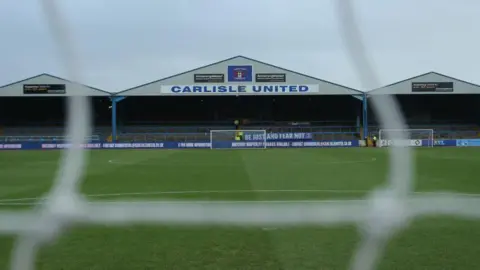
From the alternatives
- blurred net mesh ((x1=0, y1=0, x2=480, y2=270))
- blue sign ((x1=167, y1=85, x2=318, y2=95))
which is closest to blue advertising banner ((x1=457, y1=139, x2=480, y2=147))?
blue sign ((x1=167, y1=85, x2=318, y2=95))

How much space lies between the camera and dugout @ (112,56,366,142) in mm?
36125

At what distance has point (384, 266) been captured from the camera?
3.70 m

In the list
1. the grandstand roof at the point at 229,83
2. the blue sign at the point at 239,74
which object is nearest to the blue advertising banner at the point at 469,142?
the grandstand roof at the point at 229,83

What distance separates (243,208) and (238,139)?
113 ft

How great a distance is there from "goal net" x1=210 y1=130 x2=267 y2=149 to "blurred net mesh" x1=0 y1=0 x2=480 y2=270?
1301 inches

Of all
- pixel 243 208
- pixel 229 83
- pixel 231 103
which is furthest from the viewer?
pixel 231 103

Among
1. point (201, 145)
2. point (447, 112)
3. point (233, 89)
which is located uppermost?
point (233, 89)

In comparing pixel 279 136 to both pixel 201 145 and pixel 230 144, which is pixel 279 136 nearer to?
pixel 230 144

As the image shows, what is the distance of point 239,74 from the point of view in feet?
119

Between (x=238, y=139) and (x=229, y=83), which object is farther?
(x=229, y=83)

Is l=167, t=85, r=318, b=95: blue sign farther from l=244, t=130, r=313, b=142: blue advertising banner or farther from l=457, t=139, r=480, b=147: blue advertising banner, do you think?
l=457, t=139, r=480, b=147: blue advertising banner

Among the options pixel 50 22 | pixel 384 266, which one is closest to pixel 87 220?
pixel 50 22

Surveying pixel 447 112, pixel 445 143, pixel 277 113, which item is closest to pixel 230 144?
pixel 277 113

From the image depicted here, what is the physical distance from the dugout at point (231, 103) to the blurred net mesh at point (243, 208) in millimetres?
34261
